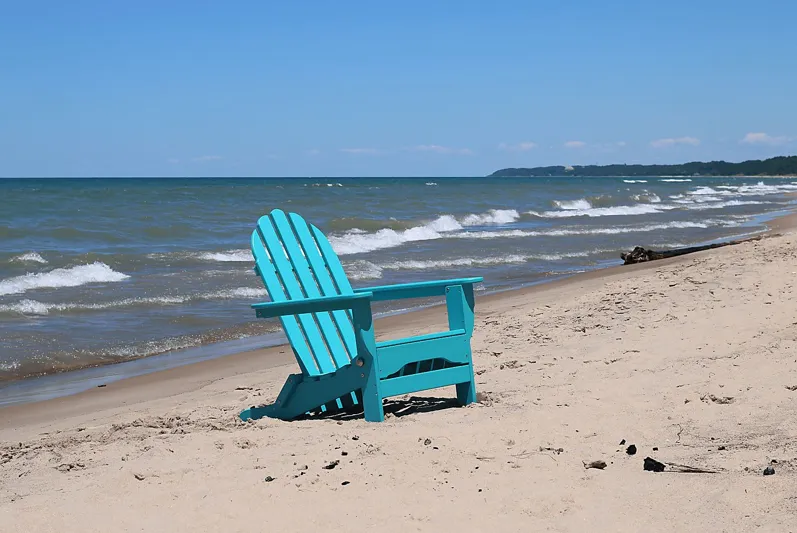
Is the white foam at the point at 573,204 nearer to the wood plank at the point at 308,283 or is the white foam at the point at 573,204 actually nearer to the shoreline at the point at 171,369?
the shoreline at the point at 171,369

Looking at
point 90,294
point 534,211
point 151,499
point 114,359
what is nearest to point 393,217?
point 534,211

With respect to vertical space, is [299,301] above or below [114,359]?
above

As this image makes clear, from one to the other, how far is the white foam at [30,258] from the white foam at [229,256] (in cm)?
254

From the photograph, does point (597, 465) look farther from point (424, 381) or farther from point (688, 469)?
point (424, 381)

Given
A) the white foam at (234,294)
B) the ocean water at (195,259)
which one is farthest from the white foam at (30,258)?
the white foam at (234,294)

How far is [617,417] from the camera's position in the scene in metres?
3.93

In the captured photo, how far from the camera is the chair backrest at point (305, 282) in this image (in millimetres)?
4473

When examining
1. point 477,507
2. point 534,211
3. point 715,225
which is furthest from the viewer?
point 534,211

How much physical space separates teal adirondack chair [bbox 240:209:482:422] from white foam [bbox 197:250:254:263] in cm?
992

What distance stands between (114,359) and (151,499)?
173 inches

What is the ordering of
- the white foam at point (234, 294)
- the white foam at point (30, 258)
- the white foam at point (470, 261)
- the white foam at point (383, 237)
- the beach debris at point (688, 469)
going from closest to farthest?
1. the beach debris at point (688, 469)
2. the white foam at point (234, 294)
3. the white foam at point (470, 261)
4. the white foam at point (30, 258)
5. the white foam at point (383, 237)

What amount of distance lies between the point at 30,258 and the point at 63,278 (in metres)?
2.56

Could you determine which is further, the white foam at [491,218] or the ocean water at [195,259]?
the white foam at [491,218]

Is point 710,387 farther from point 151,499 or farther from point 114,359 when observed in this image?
point 114,359
